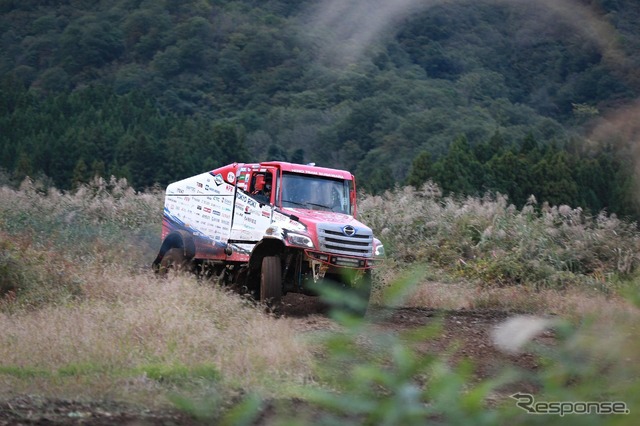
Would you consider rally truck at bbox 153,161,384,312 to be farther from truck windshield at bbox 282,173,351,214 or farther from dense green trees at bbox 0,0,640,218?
dense green trees at bbox 0,0,640,218

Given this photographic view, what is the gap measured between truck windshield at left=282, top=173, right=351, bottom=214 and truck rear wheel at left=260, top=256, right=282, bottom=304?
1.18 meters

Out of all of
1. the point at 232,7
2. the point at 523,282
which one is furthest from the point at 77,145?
the point at 523,282

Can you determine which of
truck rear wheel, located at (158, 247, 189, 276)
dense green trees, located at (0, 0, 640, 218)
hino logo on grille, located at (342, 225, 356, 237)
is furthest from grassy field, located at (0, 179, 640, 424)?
dense green trees, located at (0, 0, 640, 218)

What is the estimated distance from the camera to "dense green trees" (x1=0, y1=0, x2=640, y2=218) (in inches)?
1619

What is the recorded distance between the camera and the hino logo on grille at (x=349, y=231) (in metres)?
14.1

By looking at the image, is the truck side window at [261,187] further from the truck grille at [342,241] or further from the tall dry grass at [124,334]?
the tall dry grass at [124,334]

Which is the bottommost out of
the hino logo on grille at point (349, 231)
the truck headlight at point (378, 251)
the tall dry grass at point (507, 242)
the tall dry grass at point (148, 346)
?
the tall dry grass at point (507, 242)

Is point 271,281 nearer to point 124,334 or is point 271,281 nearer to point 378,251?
point 378,251

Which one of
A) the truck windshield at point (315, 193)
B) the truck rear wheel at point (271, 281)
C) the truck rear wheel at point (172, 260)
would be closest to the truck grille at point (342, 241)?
the truck rear wheel at point (271, 281)

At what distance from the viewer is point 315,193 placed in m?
15.2

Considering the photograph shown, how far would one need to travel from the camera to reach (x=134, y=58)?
8819cm

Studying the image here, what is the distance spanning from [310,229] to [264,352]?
458 centimetres

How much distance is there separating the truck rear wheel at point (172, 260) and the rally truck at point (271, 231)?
0.06ft

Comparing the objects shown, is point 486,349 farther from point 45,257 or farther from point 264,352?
point 45,257
